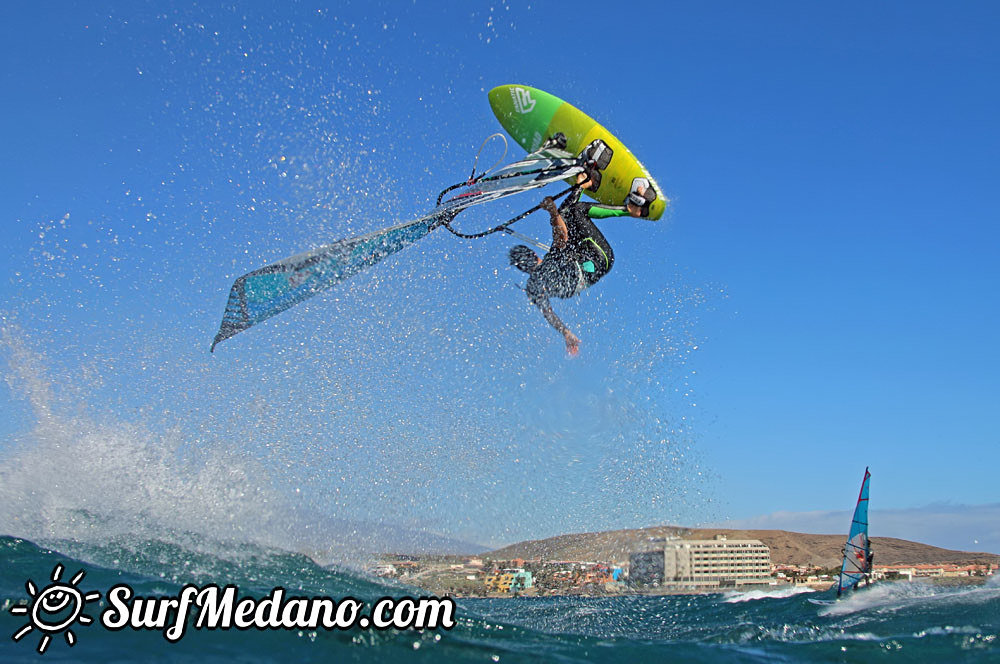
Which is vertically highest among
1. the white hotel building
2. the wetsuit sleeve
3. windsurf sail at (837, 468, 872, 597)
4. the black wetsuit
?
the wetsuit sleeve

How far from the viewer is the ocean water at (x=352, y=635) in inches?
238

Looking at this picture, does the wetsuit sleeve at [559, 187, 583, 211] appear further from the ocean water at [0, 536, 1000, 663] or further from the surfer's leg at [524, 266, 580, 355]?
the ocean water at [0, 536, 1000, 663]

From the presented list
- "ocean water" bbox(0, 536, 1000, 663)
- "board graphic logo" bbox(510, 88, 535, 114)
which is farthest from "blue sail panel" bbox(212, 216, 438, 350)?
"board graphic logo" bbox(510, 88, 535, 114)

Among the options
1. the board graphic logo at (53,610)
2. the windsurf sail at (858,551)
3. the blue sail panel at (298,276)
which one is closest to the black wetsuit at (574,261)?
the blue sail panel at (298,276)

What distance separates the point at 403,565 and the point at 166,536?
4.09m

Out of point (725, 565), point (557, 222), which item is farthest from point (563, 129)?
point (725, 565)

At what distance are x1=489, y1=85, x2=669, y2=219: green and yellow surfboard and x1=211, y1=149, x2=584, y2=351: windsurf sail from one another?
1.66m

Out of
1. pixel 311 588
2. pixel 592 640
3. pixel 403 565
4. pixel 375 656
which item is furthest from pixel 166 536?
pixel 592 640

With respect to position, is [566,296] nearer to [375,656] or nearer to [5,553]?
A: [375,656]

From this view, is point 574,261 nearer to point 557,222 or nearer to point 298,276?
point 557,222

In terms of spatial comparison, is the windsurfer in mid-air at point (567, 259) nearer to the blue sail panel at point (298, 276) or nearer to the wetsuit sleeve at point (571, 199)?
the wetsuit sleeve at point (571, 199)

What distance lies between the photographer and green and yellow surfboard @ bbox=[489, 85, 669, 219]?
12.3 m

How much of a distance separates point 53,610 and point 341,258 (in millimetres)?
5378

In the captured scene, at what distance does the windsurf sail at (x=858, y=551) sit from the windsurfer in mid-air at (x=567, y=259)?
1125 inches
